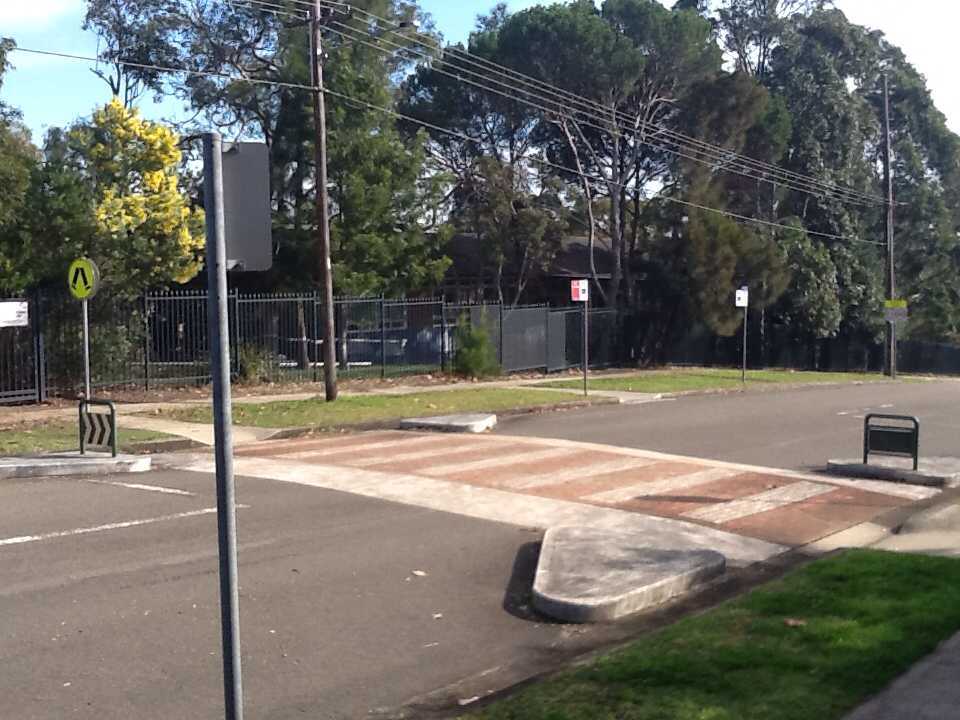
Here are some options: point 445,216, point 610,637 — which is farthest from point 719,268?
point 610,637

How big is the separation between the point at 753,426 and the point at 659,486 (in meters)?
7.56

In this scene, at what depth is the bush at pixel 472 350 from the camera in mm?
29547

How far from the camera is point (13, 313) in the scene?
810 inches

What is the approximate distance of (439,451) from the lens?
15781 millimetres

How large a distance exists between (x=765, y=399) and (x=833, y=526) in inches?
657

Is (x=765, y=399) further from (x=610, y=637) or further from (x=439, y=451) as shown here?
(x=610, y=637)

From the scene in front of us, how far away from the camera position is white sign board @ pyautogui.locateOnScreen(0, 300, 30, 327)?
67.1 feet

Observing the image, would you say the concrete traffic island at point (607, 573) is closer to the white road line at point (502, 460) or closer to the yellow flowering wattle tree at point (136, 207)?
the white road line at point (502, 460)

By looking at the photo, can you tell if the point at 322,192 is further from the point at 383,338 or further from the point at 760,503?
the point at 760,503

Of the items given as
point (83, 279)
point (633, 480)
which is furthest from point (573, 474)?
point (83, 279)

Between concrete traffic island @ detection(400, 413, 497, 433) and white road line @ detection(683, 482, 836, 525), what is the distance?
6.31 metres

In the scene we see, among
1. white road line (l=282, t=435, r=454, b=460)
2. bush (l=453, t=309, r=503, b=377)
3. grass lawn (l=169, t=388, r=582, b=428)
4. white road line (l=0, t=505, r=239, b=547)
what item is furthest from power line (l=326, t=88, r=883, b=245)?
white road line (l=0, t=505, r=239, b=547)

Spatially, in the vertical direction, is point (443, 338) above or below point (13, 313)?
below

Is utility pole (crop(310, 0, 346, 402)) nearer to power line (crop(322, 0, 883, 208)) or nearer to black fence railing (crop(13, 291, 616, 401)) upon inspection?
black fence railing (crop(13, 291, 616, 401))
